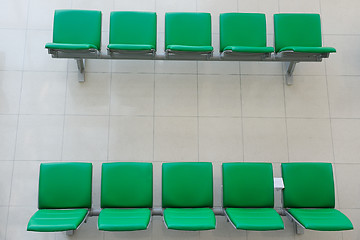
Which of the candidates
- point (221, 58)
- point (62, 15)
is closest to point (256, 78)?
point (221, 58)

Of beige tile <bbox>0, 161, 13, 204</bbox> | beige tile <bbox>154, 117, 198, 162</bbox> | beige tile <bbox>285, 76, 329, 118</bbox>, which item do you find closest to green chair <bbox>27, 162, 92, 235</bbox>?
beige tile <bbox>0, 161, 13, 204</bbox>

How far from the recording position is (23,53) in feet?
12.0

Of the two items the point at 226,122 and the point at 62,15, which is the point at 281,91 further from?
the point at 62,15

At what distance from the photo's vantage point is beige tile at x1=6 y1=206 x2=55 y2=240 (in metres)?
3.29

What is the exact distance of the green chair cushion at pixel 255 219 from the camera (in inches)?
105

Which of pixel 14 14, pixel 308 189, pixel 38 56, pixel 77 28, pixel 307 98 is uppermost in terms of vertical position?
pixel 14 14

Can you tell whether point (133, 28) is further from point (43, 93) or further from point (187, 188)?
point (187, 188)

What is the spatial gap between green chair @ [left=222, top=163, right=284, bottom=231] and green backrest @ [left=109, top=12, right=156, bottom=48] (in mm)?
1649

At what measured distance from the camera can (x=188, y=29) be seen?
11.6 ft

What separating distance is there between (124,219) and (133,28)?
2.06m

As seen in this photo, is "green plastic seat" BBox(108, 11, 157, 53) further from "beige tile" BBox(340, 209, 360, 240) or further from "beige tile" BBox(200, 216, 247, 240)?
"beige tile" BBox(340, 209, 360, 240)


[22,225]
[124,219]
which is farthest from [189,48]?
[22,225]

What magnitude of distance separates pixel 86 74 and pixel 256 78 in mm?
2025

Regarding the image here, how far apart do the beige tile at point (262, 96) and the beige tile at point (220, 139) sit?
0.75ft
